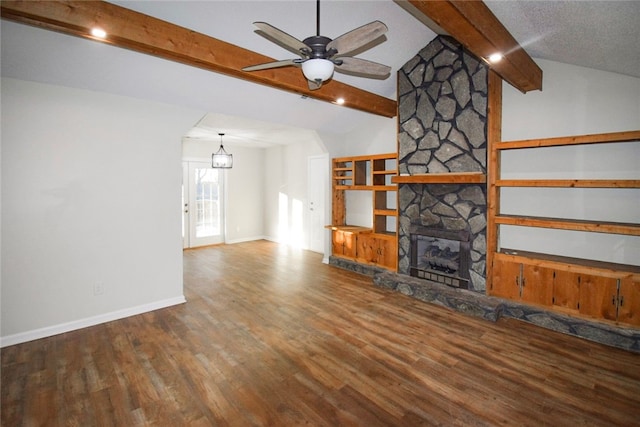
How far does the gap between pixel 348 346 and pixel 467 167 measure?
280cm

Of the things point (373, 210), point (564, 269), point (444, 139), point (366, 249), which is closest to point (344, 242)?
point (366, 249)

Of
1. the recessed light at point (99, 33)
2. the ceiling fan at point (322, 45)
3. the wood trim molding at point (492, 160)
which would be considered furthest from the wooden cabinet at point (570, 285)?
the recessed light at point (99, 33)

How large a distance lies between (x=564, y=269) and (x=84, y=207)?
17.7 feet

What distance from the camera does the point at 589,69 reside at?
3.43m

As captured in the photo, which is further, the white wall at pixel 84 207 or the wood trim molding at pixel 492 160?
the wood trim molding at pixel 492 160

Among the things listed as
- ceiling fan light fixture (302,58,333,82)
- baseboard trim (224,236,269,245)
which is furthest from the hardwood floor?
baseboard trim (224,236,269,245)

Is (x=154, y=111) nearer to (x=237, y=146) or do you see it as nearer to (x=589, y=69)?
(x=237, y=146)

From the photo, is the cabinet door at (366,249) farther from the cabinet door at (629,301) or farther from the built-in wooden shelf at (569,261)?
the cabinet door at (629,301)

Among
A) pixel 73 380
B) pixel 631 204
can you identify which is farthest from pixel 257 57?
pixel 631 204

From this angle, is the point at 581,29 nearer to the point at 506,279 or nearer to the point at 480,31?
the point at 480,31

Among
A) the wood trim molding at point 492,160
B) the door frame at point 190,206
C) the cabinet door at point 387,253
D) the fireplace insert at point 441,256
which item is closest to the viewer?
the wood trim molding at point 492,160

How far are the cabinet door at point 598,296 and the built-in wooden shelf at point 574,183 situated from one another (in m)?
0.95

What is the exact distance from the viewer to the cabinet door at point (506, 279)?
373 centimetres

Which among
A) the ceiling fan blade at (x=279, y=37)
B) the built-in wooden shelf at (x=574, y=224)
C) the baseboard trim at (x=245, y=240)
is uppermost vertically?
the ceiling fan blade at (x=279, y=37)
